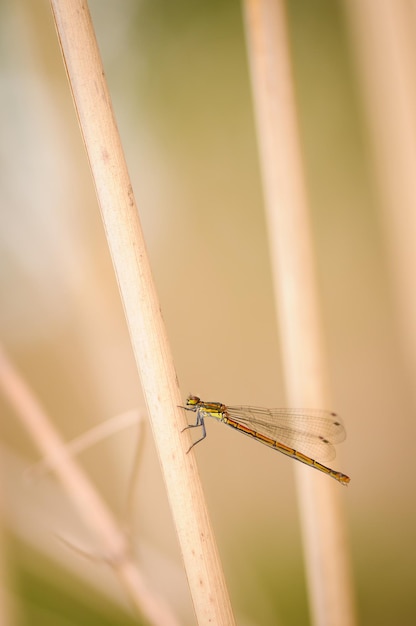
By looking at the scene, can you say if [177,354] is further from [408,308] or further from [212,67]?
[212,67]

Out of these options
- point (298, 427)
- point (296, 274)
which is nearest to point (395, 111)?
point (296, 274)

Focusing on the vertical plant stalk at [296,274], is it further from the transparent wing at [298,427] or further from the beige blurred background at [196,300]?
the beige blurred background at [196,300]

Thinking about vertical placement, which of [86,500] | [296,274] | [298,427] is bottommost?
[86,500]

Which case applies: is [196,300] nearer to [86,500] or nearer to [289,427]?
[289,427]

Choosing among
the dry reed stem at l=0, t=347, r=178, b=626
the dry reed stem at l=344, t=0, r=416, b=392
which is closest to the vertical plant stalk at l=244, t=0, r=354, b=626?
the dry reed stem at l=344, t=0, r=416, b=392

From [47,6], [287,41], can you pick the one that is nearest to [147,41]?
[47,6]

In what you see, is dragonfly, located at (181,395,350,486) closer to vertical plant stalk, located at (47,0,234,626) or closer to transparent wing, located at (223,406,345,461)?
transparent wing, located at (223,406,345,461)
